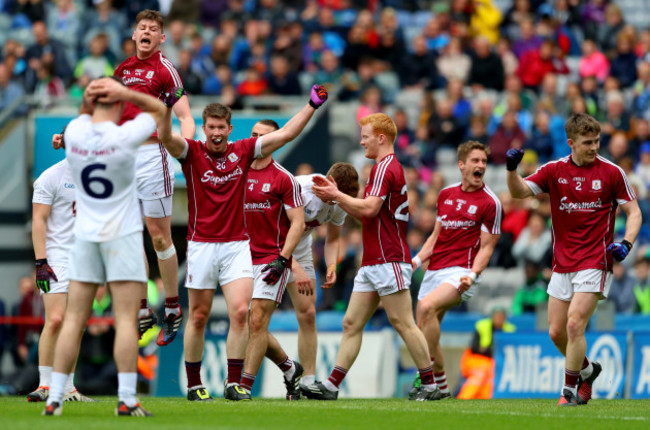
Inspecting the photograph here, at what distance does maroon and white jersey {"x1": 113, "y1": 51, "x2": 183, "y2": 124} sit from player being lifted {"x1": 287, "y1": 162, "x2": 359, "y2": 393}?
6.24 feet

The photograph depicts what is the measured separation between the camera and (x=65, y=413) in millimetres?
9945

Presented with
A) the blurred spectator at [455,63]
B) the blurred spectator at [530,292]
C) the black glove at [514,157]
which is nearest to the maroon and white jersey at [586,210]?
the black glove at [514,157]

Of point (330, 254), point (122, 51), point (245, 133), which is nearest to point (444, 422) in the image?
point (330, 254)

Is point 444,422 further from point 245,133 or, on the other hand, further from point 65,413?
point 245,133

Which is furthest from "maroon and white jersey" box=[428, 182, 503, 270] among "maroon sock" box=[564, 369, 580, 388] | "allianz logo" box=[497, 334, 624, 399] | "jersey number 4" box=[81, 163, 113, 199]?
"jersey number 4" box=[81, 163, 113, 199]

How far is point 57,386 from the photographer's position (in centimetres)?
937

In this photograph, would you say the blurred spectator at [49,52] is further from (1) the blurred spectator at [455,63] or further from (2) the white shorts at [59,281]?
(2) the white shorts at [59,281]

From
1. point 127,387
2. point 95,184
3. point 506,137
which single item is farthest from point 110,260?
point 506,137

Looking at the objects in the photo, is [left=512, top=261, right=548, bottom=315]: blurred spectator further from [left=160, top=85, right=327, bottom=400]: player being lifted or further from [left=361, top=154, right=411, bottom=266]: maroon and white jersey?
[left=160, top=85, right=327, bottom=400]: player being lifted

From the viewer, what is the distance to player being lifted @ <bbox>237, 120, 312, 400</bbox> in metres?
12.0

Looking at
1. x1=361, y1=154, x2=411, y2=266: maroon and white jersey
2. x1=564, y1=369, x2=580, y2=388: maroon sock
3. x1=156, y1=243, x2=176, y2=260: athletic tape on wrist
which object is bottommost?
x1=564, y1=369, x2=580, y2=388: maroon sock

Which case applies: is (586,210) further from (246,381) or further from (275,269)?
(246,381)

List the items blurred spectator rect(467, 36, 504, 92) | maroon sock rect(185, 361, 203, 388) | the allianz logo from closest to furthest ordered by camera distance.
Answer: maroon sock rect(185, 361, 203, 388) < the allianz logo < blurred spectator rect(467, 36, 504, 92)

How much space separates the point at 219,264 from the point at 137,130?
2449 millimetres
